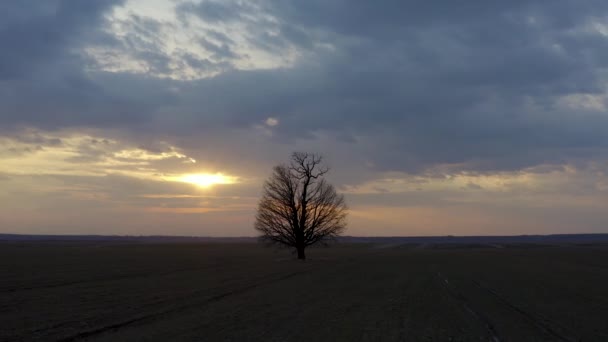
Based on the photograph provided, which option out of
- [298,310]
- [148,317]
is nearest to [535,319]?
[298,310]

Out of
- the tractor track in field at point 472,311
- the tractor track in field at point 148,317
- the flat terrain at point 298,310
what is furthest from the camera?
the tractor track in field at point 472,311

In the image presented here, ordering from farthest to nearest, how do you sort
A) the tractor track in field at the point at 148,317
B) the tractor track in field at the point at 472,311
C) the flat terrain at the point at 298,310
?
the tractor track in field at the point at 472,311
the flat terrain at the point at 298,310
the tractor track in field at the point at 148,317

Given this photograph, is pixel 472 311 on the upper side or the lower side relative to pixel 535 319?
upper

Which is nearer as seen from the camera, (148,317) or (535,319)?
(148,317)

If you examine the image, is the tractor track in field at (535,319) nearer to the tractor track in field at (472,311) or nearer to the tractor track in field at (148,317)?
the tractor track in field at (472,311)

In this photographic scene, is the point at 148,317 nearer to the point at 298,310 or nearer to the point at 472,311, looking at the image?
the point at 298,310

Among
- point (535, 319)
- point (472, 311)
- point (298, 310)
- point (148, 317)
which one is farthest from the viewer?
point (298, 310)

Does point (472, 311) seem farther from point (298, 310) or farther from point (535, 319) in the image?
point (298, 310)

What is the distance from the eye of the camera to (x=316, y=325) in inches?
648

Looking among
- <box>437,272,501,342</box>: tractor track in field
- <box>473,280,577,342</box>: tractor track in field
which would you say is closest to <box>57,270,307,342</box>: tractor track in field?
<box>437,272,501,342</box>: tractor track in field

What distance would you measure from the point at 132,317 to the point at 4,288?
1353 centimetres

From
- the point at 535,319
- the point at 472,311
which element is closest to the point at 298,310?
the point at 472,311

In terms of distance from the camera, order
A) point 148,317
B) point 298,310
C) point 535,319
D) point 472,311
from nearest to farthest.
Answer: point 148,317, point 535,319, point 472,311, point 298,310

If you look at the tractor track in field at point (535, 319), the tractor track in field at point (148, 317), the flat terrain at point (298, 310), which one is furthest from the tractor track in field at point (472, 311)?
the tractor track in field at point (148, 317)
